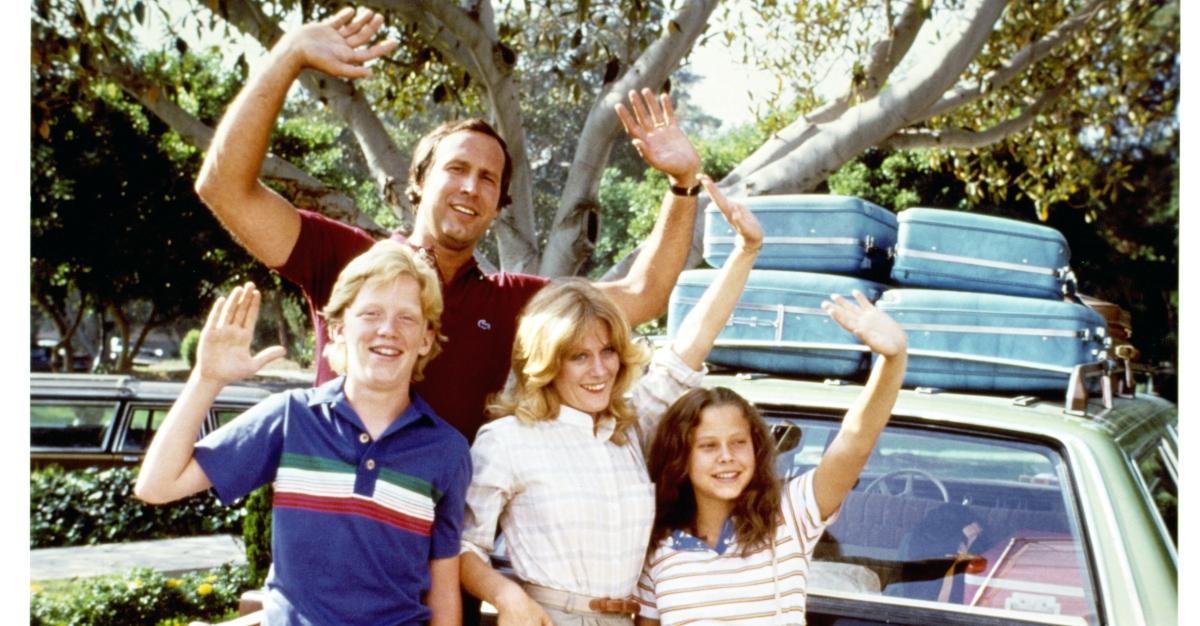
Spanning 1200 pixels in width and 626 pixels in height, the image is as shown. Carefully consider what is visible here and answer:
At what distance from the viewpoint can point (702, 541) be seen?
100.0 inches

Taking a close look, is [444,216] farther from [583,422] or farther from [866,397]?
[866,397]

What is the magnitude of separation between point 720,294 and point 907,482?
4.37ft

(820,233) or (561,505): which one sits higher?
(820,233)

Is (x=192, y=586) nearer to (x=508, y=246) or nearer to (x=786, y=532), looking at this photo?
(x=508, y=246)

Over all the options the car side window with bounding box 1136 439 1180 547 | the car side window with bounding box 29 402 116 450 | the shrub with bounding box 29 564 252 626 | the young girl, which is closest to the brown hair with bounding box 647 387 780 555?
the young girl

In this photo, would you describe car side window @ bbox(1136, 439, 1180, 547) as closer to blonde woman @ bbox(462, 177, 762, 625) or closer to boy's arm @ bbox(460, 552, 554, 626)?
blonde woman @ bbox(462, 177, 762, 625)

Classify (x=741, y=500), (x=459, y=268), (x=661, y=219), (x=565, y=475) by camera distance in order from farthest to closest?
(x=661, y=219) → (x=459, y=268) → (x=741, y=500) → (x=565, y=475)

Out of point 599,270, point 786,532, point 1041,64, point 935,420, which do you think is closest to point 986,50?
point 1041,64

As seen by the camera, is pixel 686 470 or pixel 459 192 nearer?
pixel 686 470

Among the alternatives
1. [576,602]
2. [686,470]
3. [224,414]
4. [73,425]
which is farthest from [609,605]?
[73,425]

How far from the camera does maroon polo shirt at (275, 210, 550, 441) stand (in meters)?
2.62

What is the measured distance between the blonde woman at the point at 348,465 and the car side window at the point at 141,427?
8.86 metres

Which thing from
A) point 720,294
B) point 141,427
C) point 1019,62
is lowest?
point 141,427
